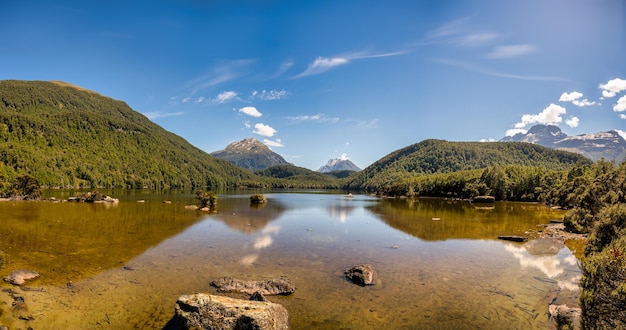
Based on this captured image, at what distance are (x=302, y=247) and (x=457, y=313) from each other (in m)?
23.0

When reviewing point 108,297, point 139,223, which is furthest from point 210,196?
point 108,297

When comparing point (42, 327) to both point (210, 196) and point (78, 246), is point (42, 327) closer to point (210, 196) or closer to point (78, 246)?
point (78, 246)

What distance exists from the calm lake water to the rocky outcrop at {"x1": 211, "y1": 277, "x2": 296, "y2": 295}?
0.74 metres

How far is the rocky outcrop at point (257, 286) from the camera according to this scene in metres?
22.6

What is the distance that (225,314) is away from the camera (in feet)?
52.5

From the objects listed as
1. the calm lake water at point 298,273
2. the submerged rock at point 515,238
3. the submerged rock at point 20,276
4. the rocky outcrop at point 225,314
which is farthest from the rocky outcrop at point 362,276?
the submerged rock at point 515,238

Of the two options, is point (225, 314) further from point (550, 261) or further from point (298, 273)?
point (550, 261)

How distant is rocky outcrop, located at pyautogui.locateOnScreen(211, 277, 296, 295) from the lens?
2259 cm

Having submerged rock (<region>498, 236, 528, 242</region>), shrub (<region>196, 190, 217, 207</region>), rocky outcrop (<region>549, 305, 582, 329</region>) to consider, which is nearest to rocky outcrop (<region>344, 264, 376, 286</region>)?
rocky outcrop (<region>549, 305, 582, 329</region>)

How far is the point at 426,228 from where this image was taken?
58.3m

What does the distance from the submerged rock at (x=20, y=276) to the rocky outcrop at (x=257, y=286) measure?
1423 centimetres

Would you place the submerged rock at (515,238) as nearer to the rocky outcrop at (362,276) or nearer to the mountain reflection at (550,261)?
the mountain reflection at (550,261)

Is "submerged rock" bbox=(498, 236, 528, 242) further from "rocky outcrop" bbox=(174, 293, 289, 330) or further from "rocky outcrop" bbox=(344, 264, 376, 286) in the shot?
"rocky outcrop" bbox=(174, 293, 289, 330)

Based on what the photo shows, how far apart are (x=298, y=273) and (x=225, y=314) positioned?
41.8 feet
